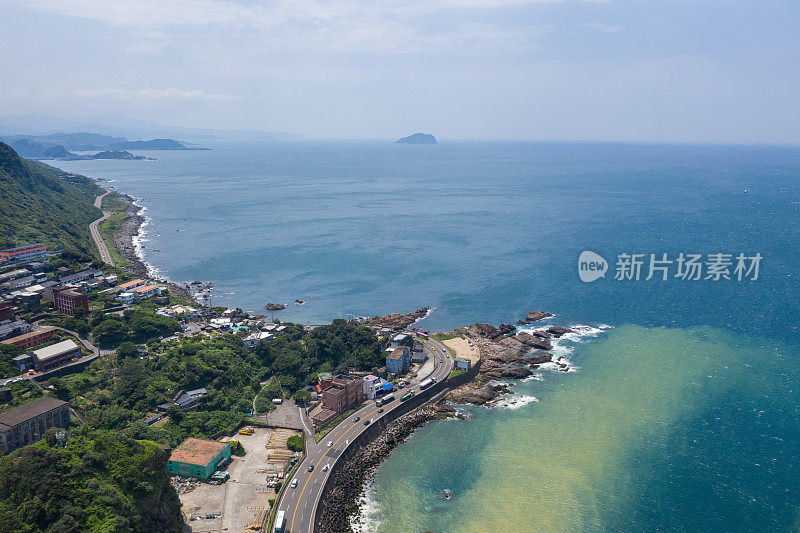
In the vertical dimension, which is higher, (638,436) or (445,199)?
(445,199)

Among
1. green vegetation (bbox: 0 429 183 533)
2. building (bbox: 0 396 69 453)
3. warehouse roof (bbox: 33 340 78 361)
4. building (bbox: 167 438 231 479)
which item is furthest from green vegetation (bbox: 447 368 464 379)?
warehouse roof (bbox: 33 340 78 361)

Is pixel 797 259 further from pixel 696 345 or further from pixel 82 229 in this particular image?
pixel 82 229

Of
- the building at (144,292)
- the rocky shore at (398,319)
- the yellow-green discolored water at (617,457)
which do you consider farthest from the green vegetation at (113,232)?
the yellow-green discolored water at (617,457)

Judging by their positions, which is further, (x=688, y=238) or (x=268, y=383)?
(x=688, y=238)


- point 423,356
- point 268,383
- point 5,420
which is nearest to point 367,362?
point 423,356

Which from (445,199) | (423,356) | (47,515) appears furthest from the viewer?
(445,199)

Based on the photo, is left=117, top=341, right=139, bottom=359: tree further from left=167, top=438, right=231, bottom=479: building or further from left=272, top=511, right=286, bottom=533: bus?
left=272, top=511, right=286, bottom=533: bus
